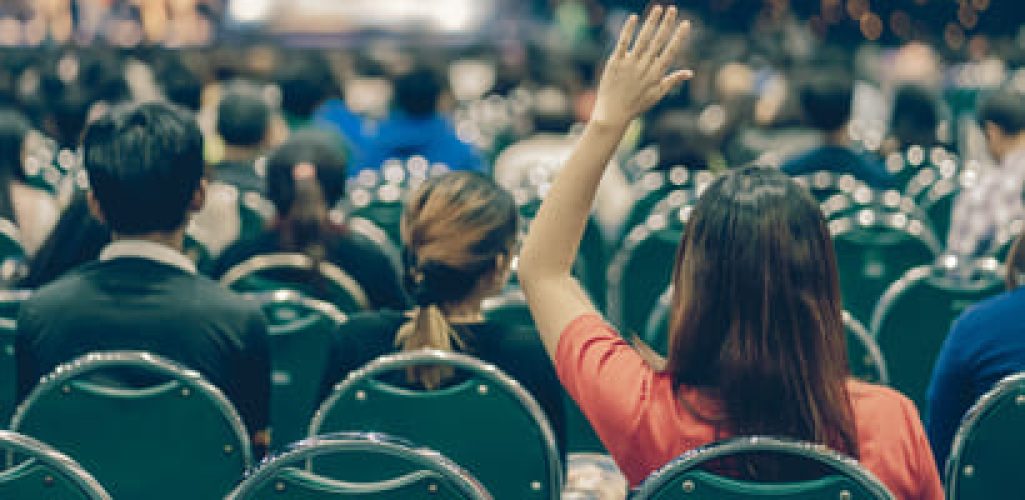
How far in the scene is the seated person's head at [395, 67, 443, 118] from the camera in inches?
293

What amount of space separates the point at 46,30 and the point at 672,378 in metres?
23.4

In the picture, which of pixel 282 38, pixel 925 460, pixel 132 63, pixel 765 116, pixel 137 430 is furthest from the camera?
pixel 282 38

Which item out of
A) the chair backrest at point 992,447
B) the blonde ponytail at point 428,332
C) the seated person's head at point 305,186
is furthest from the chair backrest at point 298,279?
the chair backrest at point 992,447

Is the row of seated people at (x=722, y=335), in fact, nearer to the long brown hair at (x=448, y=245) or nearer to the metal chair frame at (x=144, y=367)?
the metal chair frame at (x=144, y=367)

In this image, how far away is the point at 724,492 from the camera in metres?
1.99

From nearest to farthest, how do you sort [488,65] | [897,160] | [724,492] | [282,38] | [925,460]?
[724,492]
[925,460]
[897,160]
[488,65]
[282,38]

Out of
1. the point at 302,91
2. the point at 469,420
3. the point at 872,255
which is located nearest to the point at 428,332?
the point at 469,420

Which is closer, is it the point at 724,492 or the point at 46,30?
the point at 724,492

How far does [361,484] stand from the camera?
1.98 m

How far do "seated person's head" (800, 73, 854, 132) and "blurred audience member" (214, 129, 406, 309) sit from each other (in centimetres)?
260

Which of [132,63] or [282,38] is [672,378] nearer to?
[132,63]

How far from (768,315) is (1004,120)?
143 inches

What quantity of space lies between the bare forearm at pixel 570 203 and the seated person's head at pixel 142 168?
1273mm

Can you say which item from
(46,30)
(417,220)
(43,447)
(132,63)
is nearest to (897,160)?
(417,220)
